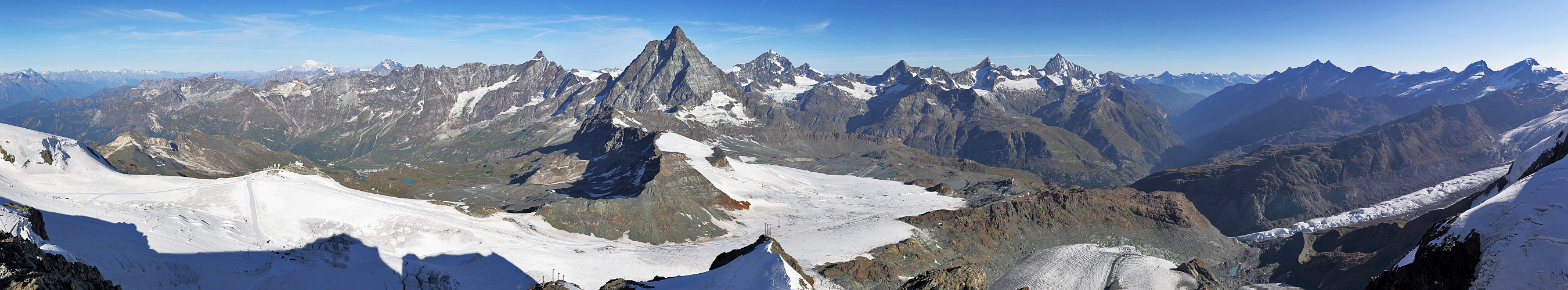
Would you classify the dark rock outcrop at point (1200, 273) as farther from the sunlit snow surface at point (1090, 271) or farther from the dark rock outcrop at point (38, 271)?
the dark rock outcrop at point (38, 271)

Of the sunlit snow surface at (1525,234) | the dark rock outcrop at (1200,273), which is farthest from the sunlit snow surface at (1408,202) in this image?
the sunlit snow surface at (1525,234)

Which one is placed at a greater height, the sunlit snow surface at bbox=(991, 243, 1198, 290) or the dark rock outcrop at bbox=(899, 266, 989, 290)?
the dark rock outcrop at bbox=(899, 266, 989, 290)

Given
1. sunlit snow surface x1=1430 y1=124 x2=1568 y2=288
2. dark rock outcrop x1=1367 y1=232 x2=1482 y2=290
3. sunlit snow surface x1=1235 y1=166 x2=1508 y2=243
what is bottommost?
sunlit snow surface x1=1235 y1=166 x2=1508 y2=243

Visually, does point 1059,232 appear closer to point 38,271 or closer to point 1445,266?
point 1445,266

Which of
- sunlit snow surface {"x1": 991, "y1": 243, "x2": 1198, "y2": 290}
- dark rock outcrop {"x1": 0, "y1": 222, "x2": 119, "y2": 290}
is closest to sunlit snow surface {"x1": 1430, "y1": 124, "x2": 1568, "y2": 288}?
dark rock outcrop {"x1": 0, "y1": 222, "x2": 119, "y2": 290}

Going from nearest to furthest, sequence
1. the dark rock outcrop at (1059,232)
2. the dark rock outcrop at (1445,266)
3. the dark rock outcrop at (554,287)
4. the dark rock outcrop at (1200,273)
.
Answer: the dark rock outcrop at (1445,266) < the dark rock outcrop at (554,287) < the dark rock outcrop at (1200,273) < the dark rock outcrop at (1059,232)

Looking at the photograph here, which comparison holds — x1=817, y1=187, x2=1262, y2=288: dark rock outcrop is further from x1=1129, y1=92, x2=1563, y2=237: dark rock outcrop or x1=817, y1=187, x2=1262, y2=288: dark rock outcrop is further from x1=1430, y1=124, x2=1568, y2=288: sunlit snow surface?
x1=1129, y1=92, x2=1563, y2=237: dark rock outcrop

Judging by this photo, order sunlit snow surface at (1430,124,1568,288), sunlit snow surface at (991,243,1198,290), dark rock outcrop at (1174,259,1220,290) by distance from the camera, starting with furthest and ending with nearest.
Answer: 1. sunlit snow surface at (991,243,1198,290)
2. dark rock outcrop at (1174,259,1220,290)
3. sunlit snow surface at (1430,124,1568,288)

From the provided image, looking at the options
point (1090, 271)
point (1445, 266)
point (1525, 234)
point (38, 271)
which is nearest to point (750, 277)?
point (1445, 266)
